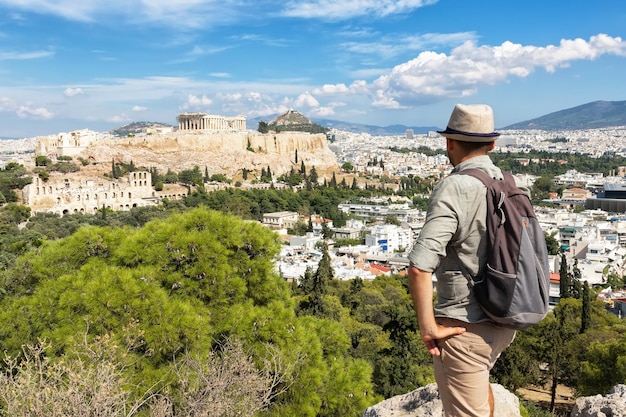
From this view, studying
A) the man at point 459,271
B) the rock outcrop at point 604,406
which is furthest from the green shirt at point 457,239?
the rock outcrop at point 604,406

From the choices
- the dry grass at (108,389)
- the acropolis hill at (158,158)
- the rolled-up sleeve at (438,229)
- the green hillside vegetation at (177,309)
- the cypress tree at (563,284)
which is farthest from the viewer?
the acropolis hill at (158,158)

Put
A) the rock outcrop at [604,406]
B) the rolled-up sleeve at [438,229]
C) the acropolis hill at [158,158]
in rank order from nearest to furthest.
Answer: the rolled-up sleeve at [438,229] → the rock outcrop at [604,406] → the acropolis hill at [158,158]

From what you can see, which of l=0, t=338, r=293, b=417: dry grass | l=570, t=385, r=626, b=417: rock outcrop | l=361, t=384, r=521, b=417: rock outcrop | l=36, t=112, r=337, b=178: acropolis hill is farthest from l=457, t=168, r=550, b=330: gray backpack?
l=36, t=112, r=337, b=178: acropolis hill

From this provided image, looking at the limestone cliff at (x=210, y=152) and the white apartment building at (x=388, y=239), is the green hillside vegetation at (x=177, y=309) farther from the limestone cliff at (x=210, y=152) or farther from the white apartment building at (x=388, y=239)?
the limestone cliff at (x=210, y=152)

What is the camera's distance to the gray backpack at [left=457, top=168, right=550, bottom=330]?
157 centimetres

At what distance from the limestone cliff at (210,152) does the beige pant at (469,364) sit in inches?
1800

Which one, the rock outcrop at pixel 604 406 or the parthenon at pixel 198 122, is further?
the parthenon at pixel 198 122

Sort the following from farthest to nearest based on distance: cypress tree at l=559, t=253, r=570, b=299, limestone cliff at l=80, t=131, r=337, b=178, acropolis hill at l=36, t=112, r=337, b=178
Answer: limestone cliff at l=80, t=131, r=337, b=178 → acropolis hill at l=36, t=112, r=337, b=178 → cypress tree at l=559, t=253, r=570, b=299

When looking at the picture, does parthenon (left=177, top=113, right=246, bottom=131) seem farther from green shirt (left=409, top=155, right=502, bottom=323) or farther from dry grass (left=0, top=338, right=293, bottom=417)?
green shirt (left=409, top=155, right=502, bottom=323)

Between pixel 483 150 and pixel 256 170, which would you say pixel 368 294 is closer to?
pixel 483 150

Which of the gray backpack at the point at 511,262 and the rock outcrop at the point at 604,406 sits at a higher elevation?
the gray backpack at the point at 511,262

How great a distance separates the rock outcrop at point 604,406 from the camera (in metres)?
2.88

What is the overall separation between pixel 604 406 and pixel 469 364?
67.9 inches

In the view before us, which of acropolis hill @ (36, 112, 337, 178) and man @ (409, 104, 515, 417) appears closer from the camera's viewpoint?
man @ (409, 104, 515, 417)
